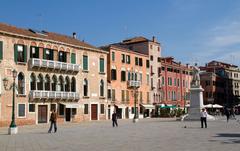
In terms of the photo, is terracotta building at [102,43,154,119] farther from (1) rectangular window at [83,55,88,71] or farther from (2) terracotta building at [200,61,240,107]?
(2) terracotta building at [200,61,240,107]

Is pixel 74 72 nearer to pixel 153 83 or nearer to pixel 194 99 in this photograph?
pixel 194 99

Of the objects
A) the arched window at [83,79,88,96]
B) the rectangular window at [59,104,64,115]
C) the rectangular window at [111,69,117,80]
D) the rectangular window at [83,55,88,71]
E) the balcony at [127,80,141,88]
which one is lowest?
the rectangular window at [59,104,64,115]

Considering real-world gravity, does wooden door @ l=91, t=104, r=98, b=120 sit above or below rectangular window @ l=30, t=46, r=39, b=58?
below

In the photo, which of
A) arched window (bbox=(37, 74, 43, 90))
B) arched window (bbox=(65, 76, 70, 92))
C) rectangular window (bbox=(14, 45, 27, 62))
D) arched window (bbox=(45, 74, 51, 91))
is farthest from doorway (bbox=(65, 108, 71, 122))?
rectangular window (bbox=(14, 45, 27, 62))

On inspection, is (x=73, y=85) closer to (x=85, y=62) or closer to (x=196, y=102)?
(x=85, y=62)

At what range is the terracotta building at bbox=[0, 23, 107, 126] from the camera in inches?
1738

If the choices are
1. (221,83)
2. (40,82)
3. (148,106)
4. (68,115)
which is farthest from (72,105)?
(221,83)

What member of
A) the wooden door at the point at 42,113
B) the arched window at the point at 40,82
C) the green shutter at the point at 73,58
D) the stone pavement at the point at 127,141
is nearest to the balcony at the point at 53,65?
the green shutter at the point at 73,58

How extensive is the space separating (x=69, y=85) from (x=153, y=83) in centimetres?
2504

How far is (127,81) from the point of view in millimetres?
65875

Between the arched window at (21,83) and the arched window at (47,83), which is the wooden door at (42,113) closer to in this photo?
the arched window at (47,83)

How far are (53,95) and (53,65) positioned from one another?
3.64 m

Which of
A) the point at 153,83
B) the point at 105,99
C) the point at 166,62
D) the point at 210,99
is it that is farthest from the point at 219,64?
the point at 105,99

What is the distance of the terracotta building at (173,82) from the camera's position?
253ft
